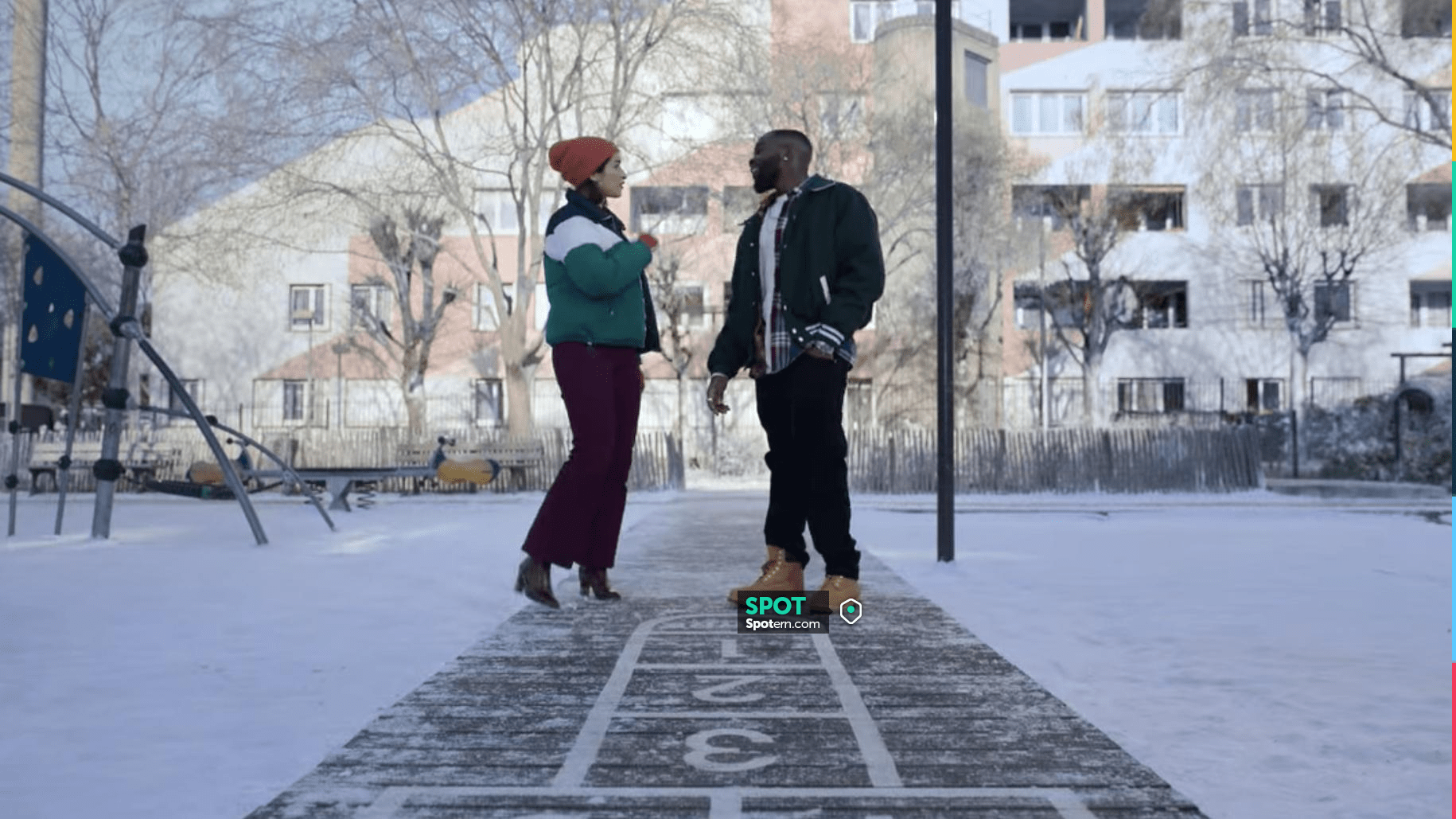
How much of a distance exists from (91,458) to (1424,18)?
21.2 meters

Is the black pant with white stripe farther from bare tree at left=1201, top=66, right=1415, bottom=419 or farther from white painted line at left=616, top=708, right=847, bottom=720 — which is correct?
bare tree at left=1201, top=66, right=1415, bottom=419

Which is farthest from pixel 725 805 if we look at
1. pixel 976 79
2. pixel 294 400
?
pixel 294 400

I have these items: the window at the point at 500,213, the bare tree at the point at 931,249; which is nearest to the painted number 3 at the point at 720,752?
the bare tree at the point at 931,249

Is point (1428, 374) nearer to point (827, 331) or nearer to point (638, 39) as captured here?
point (638, 39)

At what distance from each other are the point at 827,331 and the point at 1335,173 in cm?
3265

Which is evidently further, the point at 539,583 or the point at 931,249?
the point at 931,249

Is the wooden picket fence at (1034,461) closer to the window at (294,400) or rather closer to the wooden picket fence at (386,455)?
the wooden picket fence at (386,455)

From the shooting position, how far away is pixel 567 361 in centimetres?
491

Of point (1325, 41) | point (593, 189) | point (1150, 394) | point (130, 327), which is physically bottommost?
point (130, 327)

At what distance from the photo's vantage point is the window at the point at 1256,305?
34.3m

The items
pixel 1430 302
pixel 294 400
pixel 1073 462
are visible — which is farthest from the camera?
pixel 1430 302

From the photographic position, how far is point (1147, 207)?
34.9 metres

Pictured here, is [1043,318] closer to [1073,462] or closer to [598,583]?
[1073,462]

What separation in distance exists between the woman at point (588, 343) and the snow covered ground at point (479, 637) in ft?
1.55
